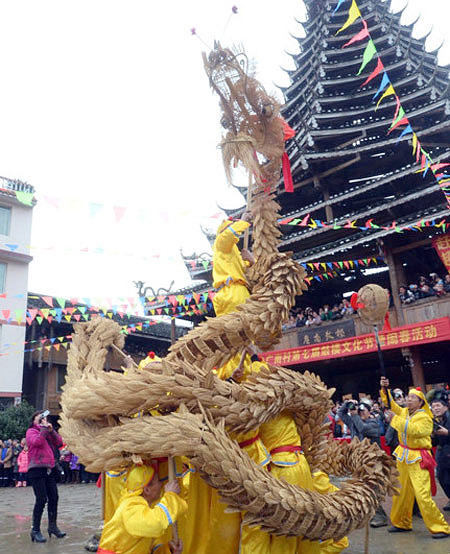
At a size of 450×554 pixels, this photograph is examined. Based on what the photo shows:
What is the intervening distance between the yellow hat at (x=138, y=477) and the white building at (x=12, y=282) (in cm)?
1808

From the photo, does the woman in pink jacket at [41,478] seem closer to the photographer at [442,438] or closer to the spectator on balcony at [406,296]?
the photographer at [442,438]

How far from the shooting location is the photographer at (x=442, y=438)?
6336mm

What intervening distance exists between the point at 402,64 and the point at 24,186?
54.3 feet

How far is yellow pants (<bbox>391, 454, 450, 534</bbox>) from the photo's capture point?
5273mm

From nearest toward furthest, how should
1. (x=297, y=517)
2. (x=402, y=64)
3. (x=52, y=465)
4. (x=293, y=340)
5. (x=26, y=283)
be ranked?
(x=297, y=517), (x=52, y=465), (x=293, y=340), (x=402, y=64), (x=26, y=283)

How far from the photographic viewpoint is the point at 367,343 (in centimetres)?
1303

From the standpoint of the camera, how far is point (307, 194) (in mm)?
17844

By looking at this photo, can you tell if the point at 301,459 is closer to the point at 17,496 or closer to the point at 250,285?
the point at 250,285

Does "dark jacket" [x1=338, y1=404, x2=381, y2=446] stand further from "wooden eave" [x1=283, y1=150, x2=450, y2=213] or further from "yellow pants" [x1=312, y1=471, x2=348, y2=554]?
"wooden eave" [x1=283, y1=150, x2=450, y2=213]

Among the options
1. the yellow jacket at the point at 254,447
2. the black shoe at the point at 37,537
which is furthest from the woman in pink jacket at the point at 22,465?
the yellow jacket at the point at 254,447

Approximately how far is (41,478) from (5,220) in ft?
57.8

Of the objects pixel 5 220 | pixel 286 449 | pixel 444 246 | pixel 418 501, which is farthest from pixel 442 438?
pixel 5 220

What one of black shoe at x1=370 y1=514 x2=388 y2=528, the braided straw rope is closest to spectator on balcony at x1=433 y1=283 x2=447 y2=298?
black shoe at x1=370 y1=514 x2=388 y2=528

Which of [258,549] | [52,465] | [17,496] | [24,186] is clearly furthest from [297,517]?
[24,186]
